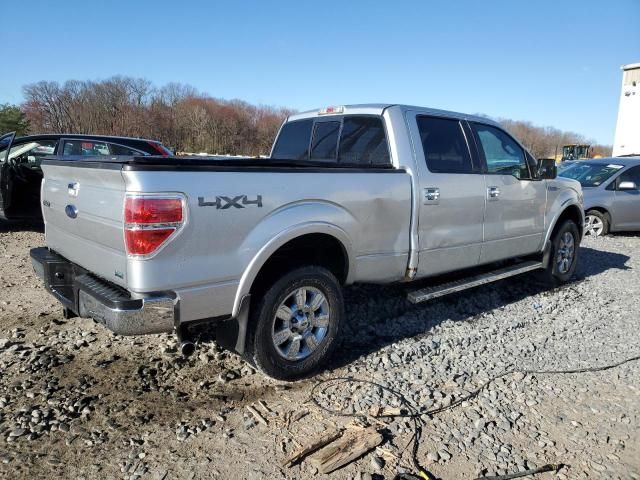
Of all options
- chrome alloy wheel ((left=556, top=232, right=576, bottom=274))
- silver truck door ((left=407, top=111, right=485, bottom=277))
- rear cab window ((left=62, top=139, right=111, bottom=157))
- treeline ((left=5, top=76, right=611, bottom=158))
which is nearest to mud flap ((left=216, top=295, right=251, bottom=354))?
silver truck door ((left=407, top=111, right=485, bottom=277))

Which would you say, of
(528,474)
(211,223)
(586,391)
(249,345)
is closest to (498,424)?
(528,474)

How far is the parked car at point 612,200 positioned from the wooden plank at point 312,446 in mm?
9614

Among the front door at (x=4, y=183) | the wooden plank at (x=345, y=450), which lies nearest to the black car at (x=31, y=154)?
the front door at (x=4, y=183)

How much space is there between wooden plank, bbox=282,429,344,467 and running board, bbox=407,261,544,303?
1647 mm

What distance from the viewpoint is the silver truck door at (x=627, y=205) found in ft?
34.5

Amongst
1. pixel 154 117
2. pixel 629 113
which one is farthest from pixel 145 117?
pixel 629 113

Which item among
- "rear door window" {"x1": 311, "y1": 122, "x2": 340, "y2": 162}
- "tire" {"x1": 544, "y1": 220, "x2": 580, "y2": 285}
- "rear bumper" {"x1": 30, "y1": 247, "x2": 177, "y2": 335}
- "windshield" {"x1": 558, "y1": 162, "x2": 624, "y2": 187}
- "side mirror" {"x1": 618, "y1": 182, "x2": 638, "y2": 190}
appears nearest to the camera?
"rear bumper" {"x1": 30, "y1": 247, "x2": 177, "y2": 335}

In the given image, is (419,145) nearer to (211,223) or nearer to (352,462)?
(211,223)

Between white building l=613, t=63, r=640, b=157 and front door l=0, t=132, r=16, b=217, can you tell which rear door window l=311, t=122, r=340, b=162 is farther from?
white building l=613, t=63, r=640, b=157

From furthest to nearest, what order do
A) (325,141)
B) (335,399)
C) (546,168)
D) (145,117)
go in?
(145,117) → (546,168) → (325,141) → (335,399)

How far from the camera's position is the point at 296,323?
140 inches

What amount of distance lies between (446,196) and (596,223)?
26.4 feet

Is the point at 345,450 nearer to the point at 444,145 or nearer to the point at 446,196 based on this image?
the point at 446,196

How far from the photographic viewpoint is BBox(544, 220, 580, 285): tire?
247 inches
